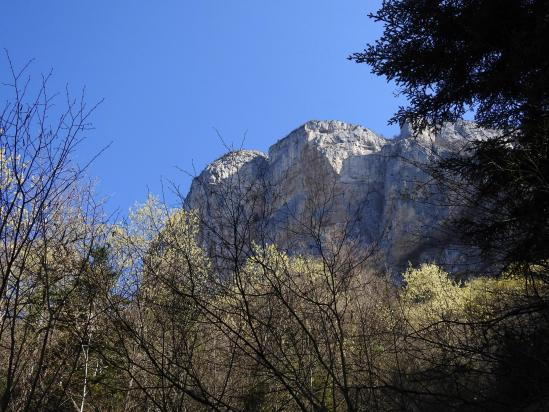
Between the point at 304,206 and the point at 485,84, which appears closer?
the point at 304,206

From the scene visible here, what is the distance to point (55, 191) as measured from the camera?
1967 millimetres

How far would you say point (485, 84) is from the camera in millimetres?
3893

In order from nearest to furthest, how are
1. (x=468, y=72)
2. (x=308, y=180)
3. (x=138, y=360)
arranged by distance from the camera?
1. (x=308, y=180)
2. (x=138, y=360)
3. (x=468, y=72)

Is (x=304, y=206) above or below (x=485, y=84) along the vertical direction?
below

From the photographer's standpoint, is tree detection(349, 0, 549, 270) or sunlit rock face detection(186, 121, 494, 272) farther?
tree detection(349, 0, 549, 270)

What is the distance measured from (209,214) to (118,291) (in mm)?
1626

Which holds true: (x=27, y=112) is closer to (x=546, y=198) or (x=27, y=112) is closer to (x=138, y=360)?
(x=138, y=360)

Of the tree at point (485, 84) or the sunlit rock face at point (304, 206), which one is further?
the tree at point (485, 84)

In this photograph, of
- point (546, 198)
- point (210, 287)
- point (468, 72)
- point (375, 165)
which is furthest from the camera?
point (375, 165)

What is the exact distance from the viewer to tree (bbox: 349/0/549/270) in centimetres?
326

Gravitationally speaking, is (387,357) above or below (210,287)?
below

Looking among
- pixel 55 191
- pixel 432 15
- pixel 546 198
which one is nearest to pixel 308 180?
pixel 55 191

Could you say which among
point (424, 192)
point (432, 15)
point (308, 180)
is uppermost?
point (432, 15)

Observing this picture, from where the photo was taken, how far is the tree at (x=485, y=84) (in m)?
3.26
